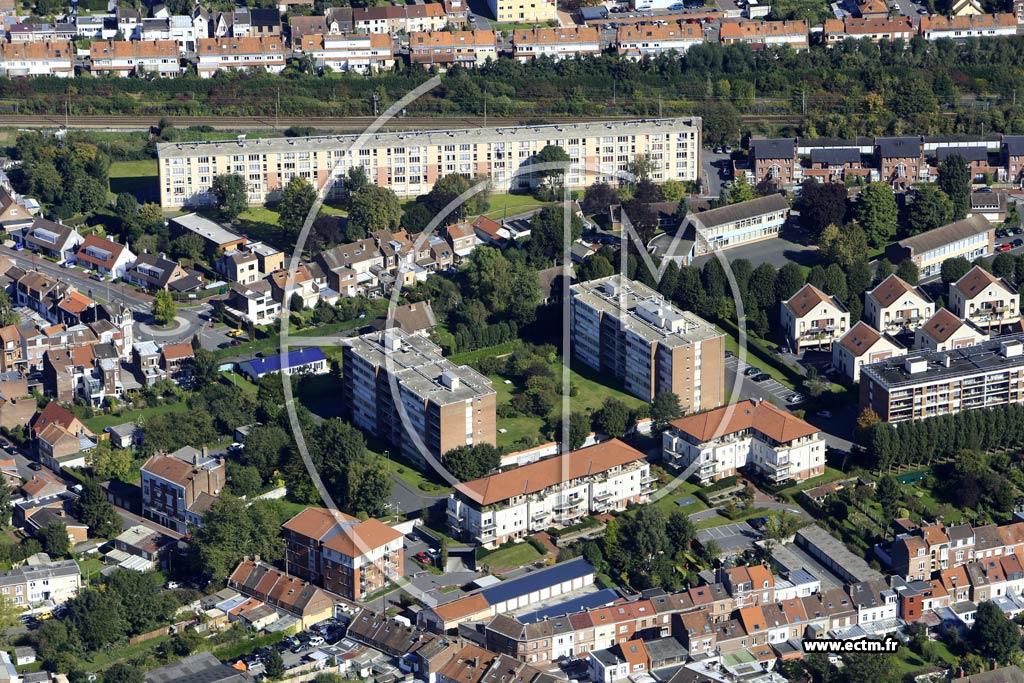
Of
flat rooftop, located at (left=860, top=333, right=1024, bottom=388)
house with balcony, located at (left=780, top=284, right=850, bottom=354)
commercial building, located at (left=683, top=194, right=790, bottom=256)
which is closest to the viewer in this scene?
flat rooftop, located at (left=860, top=333, right=1024, bottom=388)

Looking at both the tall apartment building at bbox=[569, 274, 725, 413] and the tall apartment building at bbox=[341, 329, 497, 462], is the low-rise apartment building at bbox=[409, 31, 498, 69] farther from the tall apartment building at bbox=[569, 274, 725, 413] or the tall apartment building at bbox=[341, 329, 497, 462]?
the tall apartment building at bbox=[341, 329, 497, 462]

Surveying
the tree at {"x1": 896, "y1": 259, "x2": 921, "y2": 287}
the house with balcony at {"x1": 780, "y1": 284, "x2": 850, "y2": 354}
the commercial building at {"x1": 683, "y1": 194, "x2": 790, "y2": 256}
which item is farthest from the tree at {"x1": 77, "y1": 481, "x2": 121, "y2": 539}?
the tree at {"x1": 896, "y1": 259, "x2": 921, "y2": 287}

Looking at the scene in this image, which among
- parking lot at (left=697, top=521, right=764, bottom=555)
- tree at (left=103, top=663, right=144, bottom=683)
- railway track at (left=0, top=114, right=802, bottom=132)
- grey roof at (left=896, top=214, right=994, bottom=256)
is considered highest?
railway track at (left=0, top=114, right=802, bottom=132)

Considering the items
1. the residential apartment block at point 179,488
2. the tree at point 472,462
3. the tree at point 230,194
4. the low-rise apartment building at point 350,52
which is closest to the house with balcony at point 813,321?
the tree at point 472,462

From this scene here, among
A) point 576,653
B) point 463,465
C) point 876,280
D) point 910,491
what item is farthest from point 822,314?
point 576,653

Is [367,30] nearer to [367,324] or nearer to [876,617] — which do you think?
[367,324]

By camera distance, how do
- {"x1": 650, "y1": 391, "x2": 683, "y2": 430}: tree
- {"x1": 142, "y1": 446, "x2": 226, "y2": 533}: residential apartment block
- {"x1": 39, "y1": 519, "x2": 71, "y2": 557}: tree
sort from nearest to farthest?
{"x1": 39, "y1": 519, "x2": 71, "y2": 557}: tree < {"x1": 142, "y1": 446, "x2": 226, "y2": 533}: residential apartment block < {"x1": 650, "y1": 391, "x2": 683, "y2": 430}: tree

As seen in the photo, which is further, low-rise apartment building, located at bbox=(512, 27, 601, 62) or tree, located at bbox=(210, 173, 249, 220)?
low-rise apartment building, located at bbox=(512, 27, 601, 62)

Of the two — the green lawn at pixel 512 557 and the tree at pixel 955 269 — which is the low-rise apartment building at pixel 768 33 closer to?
the tree at pixel 955 269
